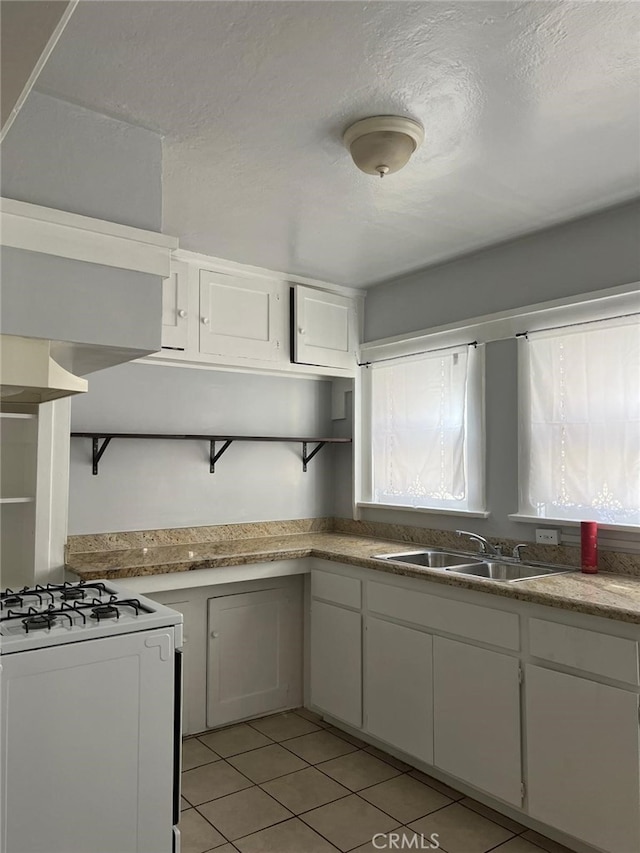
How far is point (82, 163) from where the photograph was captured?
1.96 metres

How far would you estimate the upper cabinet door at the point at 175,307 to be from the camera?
319 centimetres

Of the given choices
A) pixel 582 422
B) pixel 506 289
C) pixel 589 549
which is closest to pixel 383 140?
pixel 506 289

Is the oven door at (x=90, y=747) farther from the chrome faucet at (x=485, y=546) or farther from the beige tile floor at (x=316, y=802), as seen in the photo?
the chrome faucet at (x=485, y=546)

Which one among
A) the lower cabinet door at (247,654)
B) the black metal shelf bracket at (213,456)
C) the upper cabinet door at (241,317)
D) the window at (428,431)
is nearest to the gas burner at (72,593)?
the lower cabinet door at (247,654)

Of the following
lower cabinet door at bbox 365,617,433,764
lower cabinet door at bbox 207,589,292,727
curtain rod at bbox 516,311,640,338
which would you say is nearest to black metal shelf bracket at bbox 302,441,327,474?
lower cabinet door at bbox 207,589,292,727

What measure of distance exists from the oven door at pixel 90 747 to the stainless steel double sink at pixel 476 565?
1321 mm

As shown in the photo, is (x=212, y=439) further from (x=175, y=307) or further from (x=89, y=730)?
(x=89, y=730)

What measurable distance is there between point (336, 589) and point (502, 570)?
0.81 m

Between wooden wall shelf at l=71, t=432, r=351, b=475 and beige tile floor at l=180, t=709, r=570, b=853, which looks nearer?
beige tile floor at l=180, t=709, r=570, b=853

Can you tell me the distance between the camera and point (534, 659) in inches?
92.4

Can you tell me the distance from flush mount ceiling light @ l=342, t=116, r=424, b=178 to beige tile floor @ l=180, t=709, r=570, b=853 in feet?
7.65

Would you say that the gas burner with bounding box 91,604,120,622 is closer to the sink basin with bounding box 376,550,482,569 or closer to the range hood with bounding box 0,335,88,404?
the range hood with bounding box 0,335,88,404

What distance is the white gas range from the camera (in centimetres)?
170

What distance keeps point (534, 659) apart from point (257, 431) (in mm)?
2009
